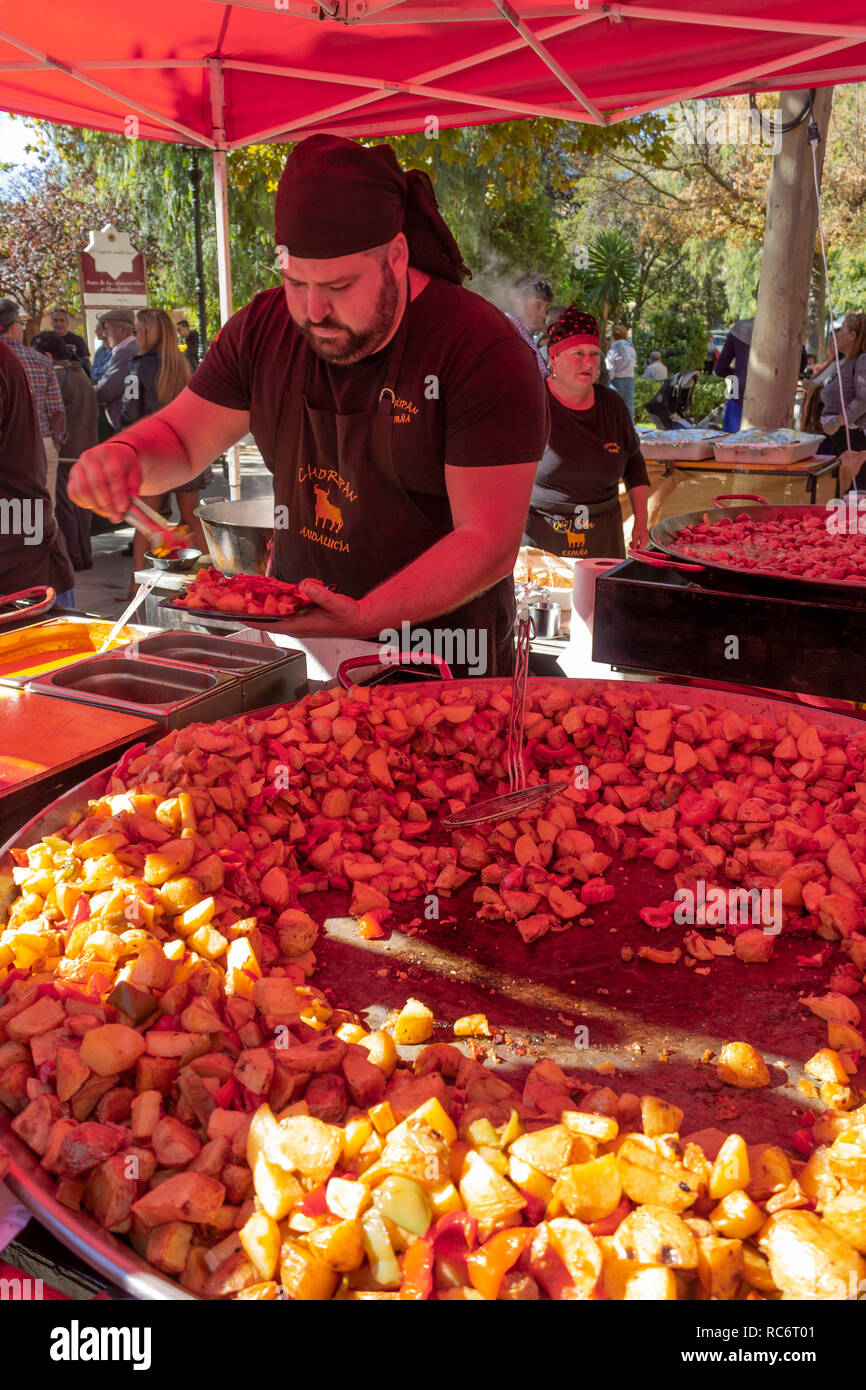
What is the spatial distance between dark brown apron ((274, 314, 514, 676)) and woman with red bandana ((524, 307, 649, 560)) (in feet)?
6.31

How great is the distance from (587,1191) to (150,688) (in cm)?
118

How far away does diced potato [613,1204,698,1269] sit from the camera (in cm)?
64

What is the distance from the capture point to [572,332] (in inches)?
150

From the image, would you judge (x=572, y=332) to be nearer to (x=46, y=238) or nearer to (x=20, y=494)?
(x=20, y=494)

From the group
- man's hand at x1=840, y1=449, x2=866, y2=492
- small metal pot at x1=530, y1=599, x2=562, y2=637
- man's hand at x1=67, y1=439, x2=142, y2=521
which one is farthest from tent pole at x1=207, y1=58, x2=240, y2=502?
man's hand at x1=840, y1=449, x2=866, y2=492

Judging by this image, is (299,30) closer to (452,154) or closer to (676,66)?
(676,66)

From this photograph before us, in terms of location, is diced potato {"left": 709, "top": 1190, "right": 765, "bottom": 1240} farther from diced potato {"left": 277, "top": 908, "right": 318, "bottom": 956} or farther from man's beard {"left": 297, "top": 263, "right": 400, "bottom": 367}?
Answer: man's beard {"left": 297, "top": 263, "right": 400, "bottom": 367}

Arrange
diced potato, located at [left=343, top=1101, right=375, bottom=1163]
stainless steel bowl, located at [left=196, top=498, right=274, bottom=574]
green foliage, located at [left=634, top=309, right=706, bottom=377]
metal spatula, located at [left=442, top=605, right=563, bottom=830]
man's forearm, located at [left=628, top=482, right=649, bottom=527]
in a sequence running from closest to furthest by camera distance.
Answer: diced potato, located at [left=343, top=1101, right=375, bottom=1163] < metal spatula, located at [left=442, top=605, right=563, bottom=830] < stainless steel bowl, located at [left=196, top=498, right=274, bottom=574] < man's forearm, located at [left=628, top=482, right=649, bottom=527] < green foliage, located at [left=634, top=309, right=706, bottom=377]

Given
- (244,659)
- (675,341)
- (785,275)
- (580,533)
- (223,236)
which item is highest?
(675,341)

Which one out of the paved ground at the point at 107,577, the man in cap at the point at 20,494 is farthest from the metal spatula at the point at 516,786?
the paved ground at the point at 107,577

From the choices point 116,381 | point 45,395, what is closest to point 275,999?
point 45,395

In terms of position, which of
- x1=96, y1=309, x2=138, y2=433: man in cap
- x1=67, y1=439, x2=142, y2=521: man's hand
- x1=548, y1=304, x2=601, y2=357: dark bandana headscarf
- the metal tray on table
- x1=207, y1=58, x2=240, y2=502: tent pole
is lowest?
the metal tray on table

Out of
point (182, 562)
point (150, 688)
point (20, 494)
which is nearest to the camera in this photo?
point (150, 688)
